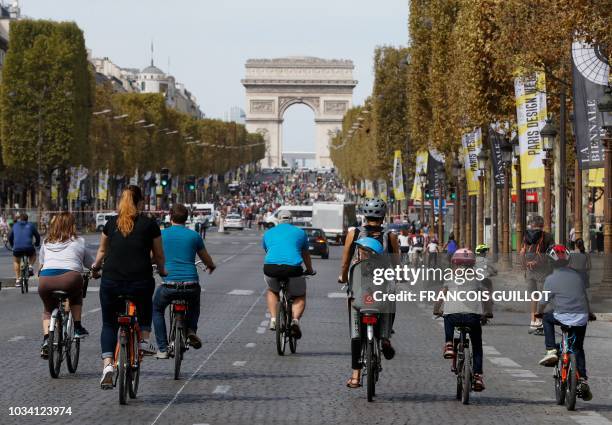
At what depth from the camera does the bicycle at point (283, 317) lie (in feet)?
58.6

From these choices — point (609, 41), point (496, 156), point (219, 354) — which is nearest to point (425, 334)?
point (219, 354)

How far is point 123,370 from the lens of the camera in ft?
41.0

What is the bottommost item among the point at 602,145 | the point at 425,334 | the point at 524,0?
the point at 425,334

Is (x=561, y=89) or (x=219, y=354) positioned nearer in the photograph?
(x=219, y=354)

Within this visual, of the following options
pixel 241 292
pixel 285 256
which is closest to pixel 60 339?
pixel 285 256

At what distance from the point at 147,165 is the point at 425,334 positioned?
98.2 meters

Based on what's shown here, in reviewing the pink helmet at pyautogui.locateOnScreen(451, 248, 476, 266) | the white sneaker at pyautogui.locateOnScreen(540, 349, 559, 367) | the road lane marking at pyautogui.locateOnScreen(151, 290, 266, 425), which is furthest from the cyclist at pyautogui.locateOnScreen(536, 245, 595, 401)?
the road lane marking at pyautogui.locateOnScreen(151, 290, 266, 425)

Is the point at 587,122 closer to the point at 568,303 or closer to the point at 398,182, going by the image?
the point at 568,303

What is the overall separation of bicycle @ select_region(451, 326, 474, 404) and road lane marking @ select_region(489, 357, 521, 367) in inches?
152

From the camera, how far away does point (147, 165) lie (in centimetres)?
11950

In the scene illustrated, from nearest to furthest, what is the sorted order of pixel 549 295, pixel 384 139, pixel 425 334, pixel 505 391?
pixel 549 295, pixel 505 391, pixel 425 334, pixel 384 139

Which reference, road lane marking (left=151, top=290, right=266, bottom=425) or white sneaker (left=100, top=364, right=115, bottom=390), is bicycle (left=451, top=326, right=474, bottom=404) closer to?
road lane marking (left=151, top=290, right=266, bottom=425)

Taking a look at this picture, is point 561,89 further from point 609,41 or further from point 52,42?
point 52,42

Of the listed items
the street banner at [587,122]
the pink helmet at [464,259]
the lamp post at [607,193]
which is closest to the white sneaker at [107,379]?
the pink helmet at [464,259]
